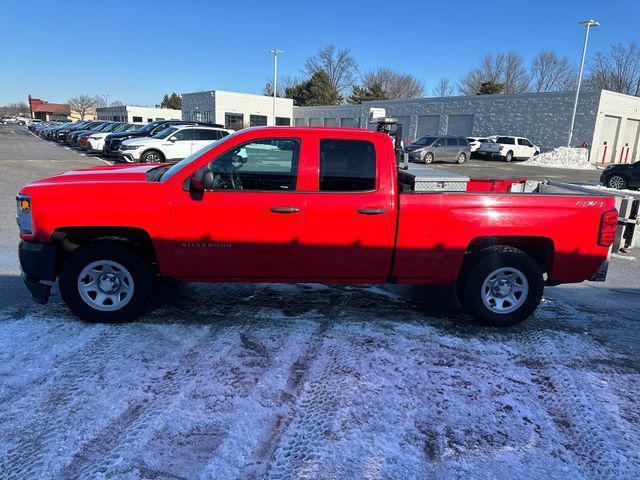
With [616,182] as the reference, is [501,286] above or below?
below

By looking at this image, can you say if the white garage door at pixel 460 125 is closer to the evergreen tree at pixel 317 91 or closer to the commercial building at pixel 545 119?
the commercial building at pixel 545 119

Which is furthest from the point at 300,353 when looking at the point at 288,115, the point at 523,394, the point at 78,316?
the point at 288,115

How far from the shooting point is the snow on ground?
2666mm

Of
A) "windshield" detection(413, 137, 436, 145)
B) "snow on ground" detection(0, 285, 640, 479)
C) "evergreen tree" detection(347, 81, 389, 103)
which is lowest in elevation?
"snow on ground" detection(0, 285, 640, 479)

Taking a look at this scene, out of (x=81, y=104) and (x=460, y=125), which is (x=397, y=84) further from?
(x=81, y=104)

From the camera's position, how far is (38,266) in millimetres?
4098

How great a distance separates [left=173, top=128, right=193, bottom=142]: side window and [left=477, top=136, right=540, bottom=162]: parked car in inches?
877

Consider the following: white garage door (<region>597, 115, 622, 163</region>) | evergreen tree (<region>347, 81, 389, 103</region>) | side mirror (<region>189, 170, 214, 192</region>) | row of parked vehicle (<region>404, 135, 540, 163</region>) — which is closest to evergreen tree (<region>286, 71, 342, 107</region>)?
evergreen tree (<region>347, 81, 389, 103</region>)

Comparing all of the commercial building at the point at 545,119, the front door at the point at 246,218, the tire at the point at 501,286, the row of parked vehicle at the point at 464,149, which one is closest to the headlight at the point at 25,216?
the front door at the point at 246,218

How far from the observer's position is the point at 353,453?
8.96 feet

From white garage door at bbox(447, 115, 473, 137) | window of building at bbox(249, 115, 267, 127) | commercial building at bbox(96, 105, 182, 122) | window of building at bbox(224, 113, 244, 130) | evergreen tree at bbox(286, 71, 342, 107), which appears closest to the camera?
white garage door at bbox(447, 115, 473, 137)

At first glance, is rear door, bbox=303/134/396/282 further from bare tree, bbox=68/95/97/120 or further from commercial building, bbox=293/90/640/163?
bare tree, bbox=68/95/97/120

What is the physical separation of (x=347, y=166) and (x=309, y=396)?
2056 mm

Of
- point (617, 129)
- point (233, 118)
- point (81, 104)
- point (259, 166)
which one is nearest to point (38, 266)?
point (259, 166)
